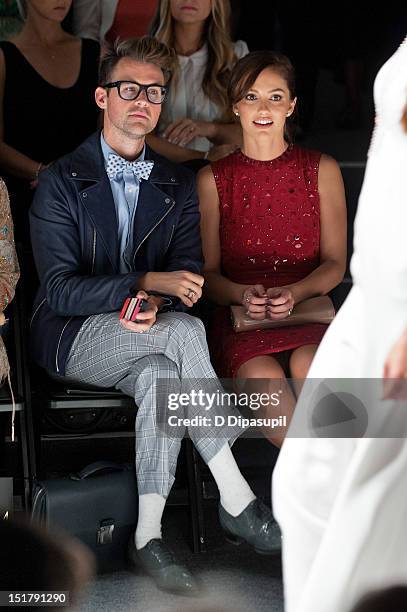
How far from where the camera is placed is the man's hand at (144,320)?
3.53 meters

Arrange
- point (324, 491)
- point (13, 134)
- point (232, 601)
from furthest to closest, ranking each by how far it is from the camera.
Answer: point (13, 134) < point (232, 601) < point (324, 491)

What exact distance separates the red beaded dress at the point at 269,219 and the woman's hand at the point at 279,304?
0.21 meters

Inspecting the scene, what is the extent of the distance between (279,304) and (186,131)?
0.94 m

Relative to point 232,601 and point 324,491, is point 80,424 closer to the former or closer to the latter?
point 232,601

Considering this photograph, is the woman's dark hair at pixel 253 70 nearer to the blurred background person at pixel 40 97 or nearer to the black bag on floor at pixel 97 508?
the blurred background person at pixel 40 97

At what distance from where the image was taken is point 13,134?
13.9ft

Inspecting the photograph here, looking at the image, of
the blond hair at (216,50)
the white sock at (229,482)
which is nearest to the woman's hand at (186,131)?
the blond hair at (216,50)

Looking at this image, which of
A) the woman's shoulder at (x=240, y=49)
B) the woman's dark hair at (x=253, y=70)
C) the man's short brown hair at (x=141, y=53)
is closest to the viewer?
Result: the man's short brown hair at (x=141, y=53)

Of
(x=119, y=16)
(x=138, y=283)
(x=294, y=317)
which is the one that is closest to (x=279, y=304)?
(x=294, y=317)

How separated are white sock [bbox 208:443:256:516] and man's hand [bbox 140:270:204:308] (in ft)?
1.62

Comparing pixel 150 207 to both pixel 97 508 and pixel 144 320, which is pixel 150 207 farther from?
pixel 97 508

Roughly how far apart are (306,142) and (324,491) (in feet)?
10.3

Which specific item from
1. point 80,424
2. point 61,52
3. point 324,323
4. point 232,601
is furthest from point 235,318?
point 61,52

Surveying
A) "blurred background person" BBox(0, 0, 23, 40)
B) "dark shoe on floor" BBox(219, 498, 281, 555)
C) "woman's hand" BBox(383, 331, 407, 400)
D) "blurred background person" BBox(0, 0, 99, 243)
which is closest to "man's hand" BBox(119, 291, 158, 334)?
"dark shoe on floor" BBox(219, 498, 281, 555)
